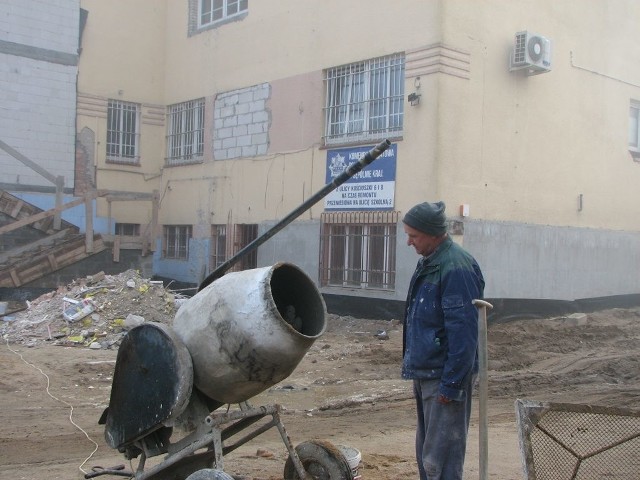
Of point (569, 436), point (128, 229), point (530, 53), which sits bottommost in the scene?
point (569, 436)

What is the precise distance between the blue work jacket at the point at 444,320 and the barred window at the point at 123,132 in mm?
16767

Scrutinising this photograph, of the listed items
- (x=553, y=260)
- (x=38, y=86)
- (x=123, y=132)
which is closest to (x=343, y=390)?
(x=553, y=260)

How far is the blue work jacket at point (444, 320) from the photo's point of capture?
4.30 meters

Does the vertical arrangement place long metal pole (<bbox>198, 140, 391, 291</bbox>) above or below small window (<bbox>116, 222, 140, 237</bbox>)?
above

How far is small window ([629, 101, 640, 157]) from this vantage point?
1814cm

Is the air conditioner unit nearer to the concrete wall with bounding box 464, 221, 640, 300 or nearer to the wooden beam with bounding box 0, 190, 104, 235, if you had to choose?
the concrete wall with bounding box 464, 221, 640, 300

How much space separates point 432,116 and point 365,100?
1.82 m

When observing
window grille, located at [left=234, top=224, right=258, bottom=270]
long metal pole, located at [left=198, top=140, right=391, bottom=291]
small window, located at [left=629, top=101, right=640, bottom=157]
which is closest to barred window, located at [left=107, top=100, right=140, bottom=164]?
window grille, located at [left=234, top=224, right=258, bottom=270]

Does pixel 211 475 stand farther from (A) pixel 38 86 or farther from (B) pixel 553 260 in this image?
(A) pixel 38 86

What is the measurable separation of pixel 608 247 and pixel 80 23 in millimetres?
14138

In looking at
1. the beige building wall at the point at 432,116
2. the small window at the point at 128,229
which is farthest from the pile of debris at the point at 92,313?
the small window at the point at 128,229

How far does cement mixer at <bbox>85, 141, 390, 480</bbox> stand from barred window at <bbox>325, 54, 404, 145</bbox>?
9862 mm

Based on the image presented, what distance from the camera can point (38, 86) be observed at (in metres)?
18.8

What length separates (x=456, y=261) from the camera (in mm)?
4496
